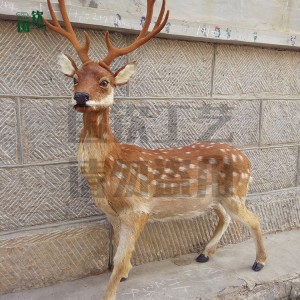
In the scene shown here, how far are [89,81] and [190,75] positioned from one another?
1.42 m

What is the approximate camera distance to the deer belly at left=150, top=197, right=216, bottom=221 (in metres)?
2.59

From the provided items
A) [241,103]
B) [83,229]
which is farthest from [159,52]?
[83,229]

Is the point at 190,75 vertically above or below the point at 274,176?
above

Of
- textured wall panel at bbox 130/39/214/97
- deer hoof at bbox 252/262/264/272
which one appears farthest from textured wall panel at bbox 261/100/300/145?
deer hoof at bbox 252/262/264/272

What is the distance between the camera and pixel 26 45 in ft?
8.29

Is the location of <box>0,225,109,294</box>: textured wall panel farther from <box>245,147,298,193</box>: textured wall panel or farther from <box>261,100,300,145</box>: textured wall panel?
<box>261,100,300,145</box>: textured wall panel

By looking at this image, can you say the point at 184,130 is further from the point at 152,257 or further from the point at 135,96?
the point at 152,257

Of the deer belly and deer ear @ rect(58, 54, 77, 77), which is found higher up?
deer ear @ rect(58, 54, 77, 77)

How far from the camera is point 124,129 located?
297 centimetres

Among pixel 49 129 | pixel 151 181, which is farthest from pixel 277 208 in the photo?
pixel 49 129

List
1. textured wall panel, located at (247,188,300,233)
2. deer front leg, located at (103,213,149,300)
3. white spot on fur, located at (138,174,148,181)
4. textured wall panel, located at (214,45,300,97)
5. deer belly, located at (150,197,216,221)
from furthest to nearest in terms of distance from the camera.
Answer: textured wall panel, located at (247,188,300,233), textured wall panel, located at (214,45,300,97), deer belly, located at (150,197,216,221), white spot on fur, located at (138,174,148,181), deer front leg, located at (103,213,149,300)

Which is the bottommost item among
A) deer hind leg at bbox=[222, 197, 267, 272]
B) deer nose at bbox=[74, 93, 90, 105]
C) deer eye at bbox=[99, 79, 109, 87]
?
deer hind leg at bbox=[222, 197, 267, 272]

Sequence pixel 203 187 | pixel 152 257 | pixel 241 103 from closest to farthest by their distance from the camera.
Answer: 1. pixel 203 187
2. pixel 152 257
3. pixel 241 103

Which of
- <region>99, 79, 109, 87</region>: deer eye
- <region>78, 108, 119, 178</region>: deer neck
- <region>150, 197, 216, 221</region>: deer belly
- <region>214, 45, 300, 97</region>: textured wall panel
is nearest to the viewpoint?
<region>99, 79, 109, 87</region>: deer eye
